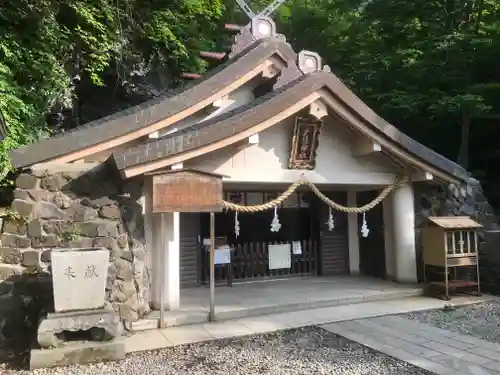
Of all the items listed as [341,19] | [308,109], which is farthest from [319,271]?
[341,19]

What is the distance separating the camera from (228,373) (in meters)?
4.99

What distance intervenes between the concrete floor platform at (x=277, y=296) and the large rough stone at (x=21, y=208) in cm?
253

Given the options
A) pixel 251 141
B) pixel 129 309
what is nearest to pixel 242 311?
pixel 129 309

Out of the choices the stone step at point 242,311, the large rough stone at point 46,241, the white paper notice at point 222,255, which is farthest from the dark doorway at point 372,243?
the large rough stone at point 46,241

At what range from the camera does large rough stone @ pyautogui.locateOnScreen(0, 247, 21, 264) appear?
651 centimetres

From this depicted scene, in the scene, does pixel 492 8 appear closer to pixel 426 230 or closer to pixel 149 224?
pixel 426 230

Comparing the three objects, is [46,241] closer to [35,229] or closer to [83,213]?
[35,229]

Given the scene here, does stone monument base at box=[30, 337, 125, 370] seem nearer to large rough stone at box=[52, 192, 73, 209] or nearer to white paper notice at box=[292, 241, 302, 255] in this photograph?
large rough stone at box=[52, 192, 73, 209]

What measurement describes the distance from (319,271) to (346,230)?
1406 millimetres

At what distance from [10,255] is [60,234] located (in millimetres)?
817

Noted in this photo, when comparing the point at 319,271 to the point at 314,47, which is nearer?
the point at 319,271

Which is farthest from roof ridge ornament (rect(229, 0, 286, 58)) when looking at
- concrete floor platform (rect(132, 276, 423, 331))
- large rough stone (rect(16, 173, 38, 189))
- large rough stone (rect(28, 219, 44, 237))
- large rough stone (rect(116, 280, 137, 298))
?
large rough stone (rect(116, 280, 137, 298))

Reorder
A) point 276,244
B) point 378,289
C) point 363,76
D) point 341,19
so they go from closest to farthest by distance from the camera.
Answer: point 378,289
point 276,244
point 363,76
point 341,19

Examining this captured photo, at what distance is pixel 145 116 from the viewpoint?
25.6ft
